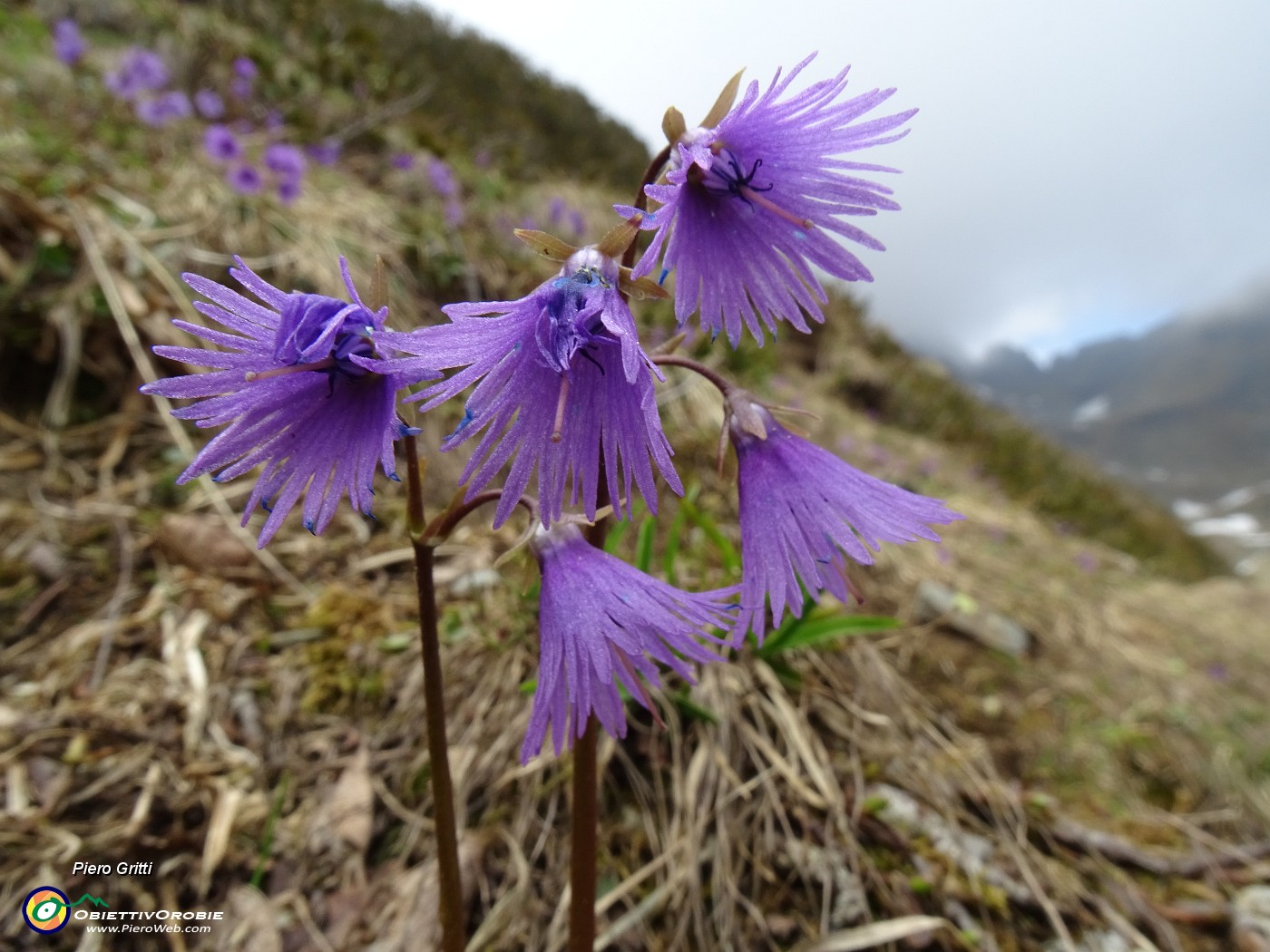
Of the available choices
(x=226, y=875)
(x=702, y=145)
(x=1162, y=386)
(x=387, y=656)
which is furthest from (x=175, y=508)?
(x=1162, y=386)

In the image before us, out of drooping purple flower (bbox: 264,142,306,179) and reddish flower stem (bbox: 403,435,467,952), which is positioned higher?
drooping purple flower (bbox: 264,142,306,179)

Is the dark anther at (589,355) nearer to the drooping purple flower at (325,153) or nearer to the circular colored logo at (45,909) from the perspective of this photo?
the circular colored logo at (45,909)

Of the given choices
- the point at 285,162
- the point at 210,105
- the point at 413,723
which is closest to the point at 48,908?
the point at 413,723

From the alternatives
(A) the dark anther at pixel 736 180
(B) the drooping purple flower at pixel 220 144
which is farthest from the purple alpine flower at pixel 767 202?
(B) the drooping purple flower at pixel 220 144

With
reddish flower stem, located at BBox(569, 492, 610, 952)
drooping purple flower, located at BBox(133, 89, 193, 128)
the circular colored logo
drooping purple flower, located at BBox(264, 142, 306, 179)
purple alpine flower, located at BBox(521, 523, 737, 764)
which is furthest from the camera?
drooping purple flower, located at BBox(133, 89, 193, 128)

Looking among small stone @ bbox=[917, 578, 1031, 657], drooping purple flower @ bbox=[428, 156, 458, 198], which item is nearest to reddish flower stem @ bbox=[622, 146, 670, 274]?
small stone @ bbox=[917, 578, 1031, 657]

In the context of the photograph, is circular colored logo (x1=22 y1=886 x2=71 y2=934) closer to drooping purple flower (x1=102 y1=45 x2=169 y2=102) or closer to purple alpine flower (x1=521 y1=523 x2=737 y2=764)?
purple alpine flower (x1=521 y1=523 x2=737 y2=764)
